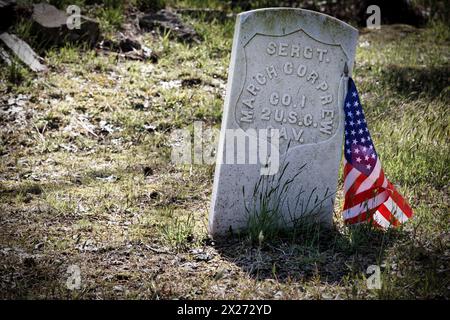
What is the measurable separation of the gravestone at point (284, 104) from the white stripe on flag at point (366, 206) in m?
0.23

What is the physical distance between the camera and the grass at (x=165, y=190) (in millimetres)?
4305

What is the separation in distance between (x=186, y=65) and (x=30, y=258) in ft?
16.3

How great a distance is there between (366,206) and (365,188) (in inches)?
5.8

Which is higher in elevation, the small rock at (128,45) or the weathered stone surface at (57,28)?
the weathered stone surface at (57,28)

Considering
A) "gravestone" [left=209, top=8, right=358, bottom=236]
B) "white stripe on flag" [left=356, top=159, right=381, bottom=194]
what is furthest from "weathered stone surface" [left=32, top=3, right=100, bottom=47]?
"white stripe on flag" [left=356, top=159, right=381, bottom=194]

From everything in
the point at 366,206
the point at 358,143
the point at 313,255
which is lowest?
the point at 313,255

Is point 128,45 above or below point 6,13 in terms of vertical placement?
below

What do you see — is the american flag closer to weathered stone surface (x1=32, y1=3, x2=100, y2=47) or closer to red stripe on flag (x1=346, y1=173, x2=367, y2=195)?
red stripe on flag (x1=346, y1=173, x2=367, y2=195)

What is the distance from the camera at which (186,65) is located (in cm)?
893

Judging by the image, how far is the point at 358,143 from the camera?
4973 mm

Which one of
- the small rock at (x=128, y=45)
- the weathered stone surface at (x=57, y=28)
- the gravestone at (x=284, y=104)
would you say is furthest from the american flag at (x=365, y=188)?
the weathered stone surface at (x=57, y=28)

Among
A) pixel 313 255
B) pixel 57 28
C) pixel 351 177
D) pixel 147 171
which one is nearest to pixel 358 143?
pixel 351 177

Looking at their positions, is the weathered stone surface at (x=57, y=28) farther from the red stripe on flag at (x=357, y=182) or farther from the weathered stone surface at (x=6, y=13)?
the red stripe on flag at (x=357, y=182)

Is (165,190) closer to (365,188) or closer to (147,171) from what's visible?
(147,171)
